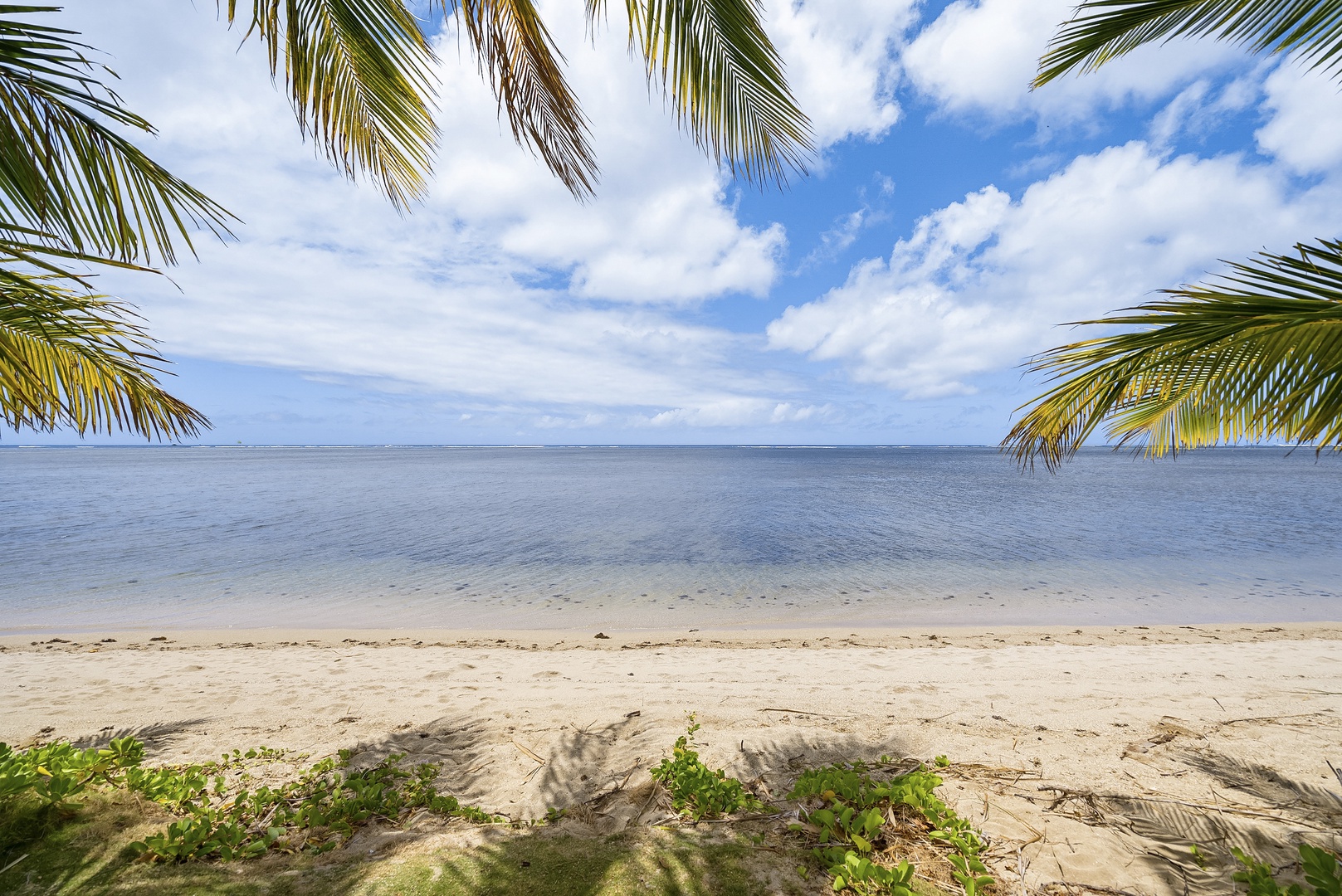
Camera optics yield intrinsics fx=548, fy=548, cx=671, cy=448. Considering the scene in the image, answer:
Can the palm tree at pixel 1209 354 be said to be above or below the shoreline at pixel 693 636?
above

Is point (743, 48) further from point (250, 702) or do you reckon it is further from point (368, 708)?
point (250, 702)

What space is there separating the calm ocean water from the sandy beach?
6.52 ft

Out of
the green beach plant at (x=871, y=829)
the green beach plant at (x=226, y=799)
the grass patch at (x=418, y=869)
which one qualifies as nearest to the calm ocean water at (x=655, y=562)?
the green beach plant at (x=226, y=799)

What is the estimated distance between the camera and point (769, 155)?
3.49 metres

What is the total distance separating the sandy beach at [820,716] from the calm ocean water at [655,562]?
78.3 inches

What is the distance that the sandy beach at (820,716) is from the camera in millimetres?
3221

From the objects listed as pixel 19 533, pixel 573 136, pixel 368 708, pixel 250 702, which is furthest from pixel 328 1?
pixel 19 533

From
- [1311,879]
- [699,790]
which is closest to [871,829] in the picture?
[699,790]

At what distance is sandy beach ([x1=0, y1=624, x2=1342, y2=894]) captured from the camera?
322 cm

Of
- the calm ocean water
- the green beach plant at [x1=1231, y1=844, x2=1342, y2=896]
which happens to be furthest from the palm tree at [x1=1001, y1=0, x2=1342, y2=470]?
the calm ocean water

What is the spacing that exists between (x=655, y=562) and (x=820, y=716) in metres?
11.7

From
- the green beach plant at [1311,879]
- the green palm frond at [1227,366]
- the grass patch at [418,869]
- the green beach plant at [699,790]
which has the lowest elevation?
the green beach plant at [699,790]

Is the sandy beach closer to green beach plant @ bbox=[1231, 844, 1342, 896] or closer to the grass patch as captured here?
green beach plant @ bbox=[1231, 844, 1342, 896]

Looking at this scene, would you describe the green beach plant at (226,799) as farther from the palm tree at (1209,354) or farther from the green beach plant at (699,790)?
the palm tree at (1209,354)
